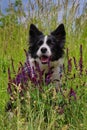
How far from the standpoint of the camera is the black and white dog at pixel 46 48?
562cm

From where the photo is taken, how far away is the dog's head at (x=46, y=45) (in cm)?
565

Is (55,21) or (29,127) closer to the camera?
(29,127)

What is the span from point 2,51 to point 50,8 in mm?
1257

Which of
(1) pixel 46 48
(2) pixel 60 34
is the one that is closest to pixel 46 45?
(1) pixel 46 48

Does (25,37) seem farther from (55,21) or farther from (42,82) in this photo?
(42,82)

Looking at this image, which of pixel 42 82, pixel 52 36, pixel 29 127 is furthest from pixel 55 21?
pixel 29 127

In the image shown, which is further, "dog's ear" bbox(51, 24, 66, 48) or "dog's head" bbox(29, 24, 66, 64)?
"dog's ear" bbox(51, 24, 66, 48)

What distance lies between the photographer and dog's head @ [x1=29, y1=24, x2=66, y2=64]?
565cm

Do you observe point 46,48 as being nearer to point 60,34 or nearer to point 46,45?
point 46,45

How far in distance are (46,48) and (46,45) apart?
0.40ft

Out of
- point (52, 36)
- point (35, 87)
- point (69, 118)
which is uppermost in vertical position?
point (52, 36)

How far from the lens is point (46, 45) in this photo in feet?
19.1

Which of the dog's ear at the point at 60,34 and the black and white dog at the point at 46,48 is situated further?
the dog's ear at the point at 60,34

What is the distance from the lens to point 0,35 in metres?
8.52
